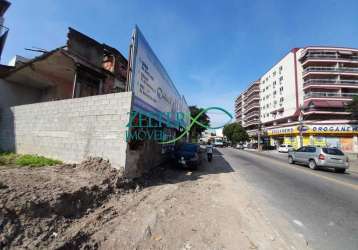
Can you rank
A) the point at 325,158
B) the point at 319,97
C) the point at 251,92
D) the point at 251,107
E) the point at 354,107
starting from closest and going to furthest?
the point at 325,158
the point at 354,107
the point at 319,97
the point at 251,107
the point at 251,92

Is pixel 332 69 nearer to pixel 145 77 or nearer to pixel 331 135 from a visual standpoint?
pixel 331 135

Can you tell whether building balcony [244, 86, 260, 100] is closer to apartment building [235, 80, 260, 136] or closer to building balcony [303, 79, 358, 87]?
apartment building [235, 80, 260, 136]

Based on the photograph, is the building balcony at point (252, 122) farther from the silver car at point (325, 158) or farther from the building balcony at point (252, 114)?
→ the silver car at point (325, 158)

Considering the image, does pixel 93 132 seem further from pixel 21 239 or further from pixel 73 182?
pixel 21 239

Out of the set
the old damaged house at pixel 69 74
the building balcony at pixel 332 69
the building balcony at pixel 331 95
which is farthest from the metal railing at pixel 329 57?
the old damaged house at pixel 69 74

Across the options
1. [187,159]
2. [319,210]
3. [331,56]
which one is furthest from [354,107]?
[319,210]

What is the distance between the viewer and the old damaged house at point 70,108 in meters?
7.03

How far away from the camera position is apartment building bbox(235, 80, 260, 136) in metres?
71.9

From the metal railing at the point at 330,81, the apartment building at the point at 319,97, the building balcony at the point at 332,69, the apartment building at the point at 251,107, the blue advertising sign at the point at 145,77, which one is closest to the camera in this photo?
the blue advertising sign at the point at 145,77

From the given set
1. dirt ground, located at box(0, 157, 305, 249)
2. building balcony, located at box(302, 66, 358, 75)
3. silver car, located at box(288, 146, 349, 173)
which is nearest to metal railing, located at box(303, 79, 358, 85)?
building balcony, located at box(302, 66, 358, 75)

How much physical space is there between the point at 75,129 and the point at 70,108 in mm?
1147

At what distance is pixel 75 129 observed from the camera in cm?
805

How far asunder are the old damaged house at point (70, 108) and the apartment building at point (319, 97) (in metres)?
36.4

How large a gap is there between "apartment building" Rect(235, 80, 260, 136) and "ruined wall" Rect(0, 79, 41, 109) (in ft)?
→ 201
